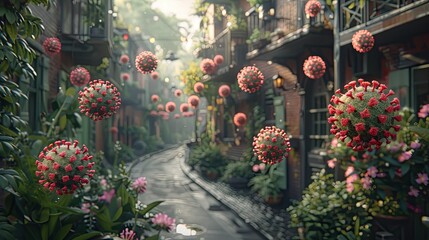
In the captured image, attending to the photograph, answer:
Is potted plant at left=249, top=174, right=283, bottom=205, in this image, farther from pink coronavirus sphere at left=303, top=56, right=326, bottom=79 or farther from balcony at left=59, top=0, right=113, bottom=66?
pink coronavirus sphere at left=303, top=56, right=326, bottom=79

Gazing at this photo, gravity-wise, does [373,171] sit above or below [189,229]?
above

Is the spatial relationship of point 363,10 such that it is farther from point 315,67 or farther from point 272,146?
point 272,146

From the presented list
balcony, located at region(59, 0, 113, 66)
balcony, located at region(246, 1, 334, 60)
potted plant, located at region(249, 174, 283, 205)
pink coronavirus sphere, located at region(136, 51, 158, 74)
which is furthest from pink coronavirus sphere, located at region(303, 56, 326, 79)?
potted plant, located at region(249, 174, 283, 205)

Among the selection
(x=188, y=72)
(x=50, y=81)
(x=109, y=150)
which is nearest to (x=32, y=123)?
(x=50, y=81)

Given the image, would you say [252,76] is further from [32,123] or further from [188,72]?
[188,72]

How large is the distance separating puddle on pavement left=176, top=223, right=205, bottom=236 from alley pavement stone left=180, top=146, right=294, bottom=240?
3.87 feet

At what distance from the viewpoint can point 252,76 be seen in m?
3.59

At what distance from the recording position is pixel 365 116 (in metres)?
2.15

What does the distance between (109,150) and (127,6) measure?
86.4ft

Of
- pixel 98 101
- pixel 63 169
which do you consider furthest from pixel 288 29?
pixel 63 169

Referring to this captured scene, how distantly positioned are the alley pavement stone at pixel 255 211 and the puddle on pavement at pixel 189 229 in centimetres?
118

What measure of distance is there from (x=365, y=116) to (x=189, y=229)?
7.87m

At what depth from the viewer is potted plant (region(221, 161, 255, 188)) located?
14.6m

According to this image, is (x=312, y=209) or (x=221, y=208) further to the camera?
(x=221, y=208)
